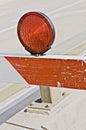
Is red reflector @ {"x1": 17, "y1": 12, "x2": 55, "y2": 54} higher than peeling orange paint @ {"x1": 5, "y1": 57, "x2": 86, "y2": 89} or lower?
higher

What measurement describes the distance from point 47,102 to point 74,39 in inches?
219

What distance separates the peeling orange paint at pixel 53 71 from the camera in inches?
105

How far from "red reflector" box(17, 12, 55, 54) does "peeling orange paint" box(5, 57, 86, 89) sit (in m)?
0.12

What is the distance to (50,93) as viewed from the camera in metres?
3.99

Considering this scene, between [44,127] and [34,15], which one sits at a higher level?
[34,15]

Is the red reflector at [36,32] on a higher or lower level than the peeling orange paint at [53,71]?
higher

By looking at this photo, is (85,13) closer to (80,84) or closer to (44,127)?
(44,127)

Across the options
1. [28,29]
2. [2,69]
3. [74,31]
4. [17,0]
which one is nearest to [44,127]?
[2,69]

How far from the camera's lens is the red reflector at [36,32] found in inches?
103

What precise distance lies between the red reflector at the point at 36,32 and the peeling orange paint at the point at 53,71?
4.6 inches

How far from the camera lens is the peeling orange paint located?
8.77ft

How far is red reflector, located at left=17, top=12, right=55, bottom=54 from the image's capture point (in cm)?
261

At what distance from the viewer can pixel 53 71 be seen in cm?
275

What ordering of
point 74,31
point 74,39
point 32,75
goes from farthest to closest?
point 74,31 → point 74,39 → point 32,75
